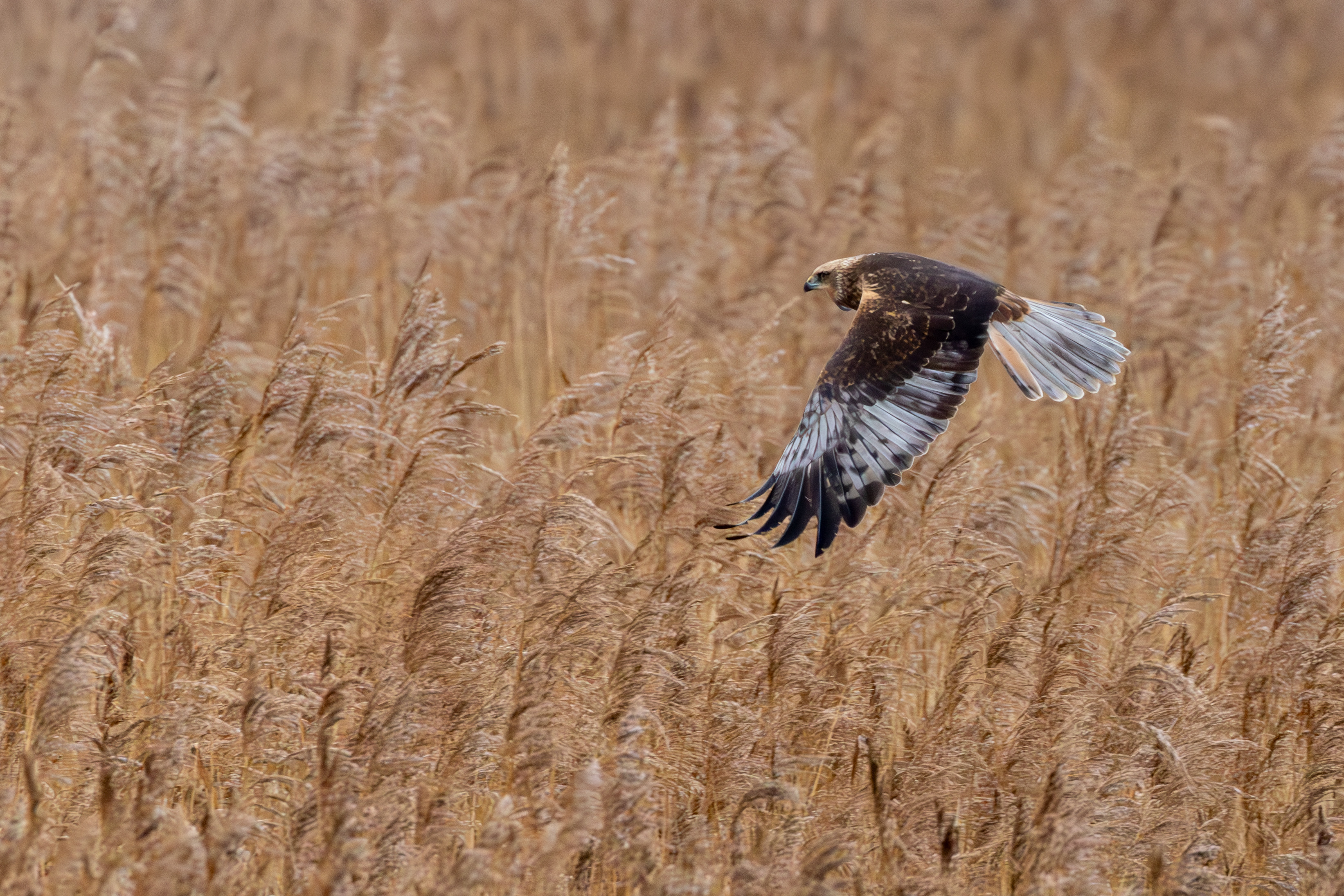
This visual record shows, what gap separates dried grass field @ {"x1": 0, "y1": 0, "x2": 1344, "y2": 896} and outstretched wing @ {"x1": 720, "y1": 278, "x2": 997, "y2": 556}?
232 millimetres

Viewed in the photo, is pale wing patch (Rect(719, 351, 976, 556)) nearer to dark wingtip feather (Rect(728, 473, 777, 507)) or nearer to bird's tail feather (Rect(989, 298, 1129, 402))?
dark wingtip feather (Rect(728, 473, 777, 507))

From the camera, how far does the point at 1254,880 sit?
3.92 meters

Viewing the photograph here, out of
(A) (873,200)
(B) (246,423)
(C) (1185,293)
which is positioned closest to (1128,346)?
(C) (1185,293)

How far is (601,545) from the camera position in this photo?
538cm

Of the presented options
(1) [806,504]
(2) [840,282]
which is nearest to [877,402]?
(1) [806,504]

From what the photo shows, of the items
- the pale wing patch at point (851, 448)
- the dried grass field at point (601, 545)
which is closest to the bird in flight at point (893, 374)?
the pale wing patch at point (851, 448)

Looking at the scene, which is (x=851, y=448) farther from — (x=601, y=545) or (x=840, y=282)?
(x=840, y=282)

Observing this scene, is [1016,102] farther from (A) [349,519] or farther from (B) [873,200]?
(A) [349,519]

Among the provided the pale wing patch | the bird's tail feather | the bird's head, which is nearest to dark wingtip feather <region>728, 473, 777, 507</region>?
the pale wing patch

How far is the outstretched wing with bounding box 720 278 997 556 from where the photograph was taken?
445 centimetres

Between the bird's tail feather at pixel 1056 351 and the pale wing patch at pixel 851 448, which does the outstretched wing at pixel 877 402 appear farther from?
the bird's tail feather at pixel 1056 351

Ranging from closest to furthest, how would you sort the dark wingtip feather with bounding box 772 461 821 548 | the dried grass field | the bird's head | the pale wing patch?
1. the dried grass field
2. the dark wingtip feather with bounding box 772 461 821 548
3. the pale wing patch
4. the bird's head

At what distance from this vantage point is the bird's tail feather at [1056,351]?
5.73m

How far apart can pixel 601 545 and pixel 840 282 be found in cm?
127
